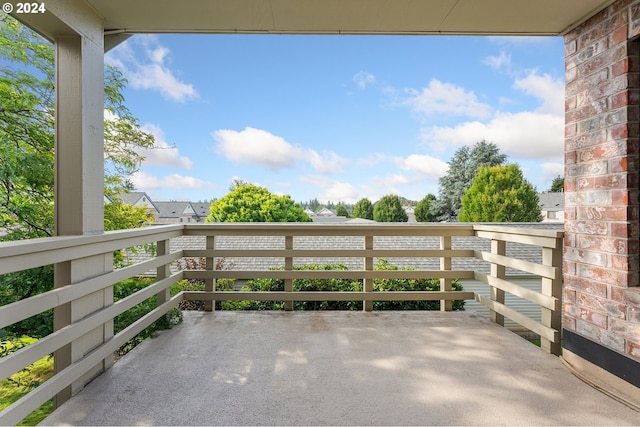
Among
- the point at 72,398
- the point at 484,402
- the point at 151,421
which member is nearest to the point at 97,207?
the point at 72,398

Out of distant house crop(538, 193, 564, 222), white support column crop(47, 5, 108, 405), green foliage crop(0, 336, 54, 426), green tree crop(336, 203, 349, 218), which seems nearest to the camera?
white support column crop(47, 5, 108, 405)

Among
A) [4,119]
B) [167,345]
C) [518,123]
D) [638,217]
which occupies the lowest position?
[167,345]

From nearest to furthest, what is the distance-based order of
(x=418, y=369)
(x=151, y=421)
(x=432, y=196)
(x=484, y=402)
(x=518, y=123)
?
(x=151, y=421)
(x=484, y=402)
(x=418, y=369)
(x=432, y=196)
(x=518, y=123)

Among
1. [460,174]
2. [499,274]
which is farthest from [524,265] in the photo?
[460,174]

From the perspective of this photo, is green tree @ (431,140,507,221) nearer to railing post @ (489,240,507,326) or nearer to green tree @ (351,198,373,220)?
green tree @ (351,198,373,220)

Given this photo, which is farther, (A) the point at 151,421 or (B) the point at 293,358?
(B) the point at 293,358

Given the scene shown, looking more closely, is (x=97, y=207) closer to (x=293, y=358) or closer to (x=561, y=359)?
(x=293, y=358)

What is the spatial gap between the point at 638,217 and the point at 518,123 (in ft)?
101

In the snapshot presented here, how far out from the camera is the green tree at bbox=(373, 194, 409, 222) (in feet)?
87.2

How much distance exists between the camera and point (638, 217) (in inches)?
77.0

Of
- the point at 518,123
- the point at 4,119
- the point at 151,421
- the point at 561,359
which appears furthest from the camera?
the point at 518,123

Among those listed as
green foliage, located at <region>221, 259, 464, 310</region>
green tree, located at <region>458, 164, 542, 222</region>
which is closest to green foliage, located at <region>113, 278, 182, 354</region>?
green foliage, located at <region>221, 259, 464, 310</region>

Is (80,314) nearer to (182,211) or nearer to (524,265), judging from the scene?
(524,265)

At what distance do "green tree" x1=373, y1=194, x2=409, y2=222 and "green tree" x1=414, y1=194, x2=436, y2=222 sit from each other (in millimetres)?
1186
